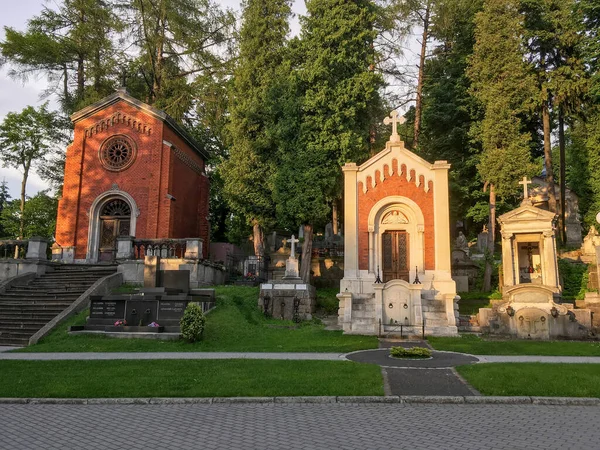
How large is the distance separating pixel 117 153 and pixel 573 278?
77.3ft

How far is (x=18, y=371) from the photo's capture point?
9492 millimetres

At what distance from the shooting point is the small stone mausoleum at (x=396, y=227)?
1834 centimetres

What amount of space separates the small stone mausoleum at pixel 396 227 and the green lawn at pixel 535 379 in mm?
7647

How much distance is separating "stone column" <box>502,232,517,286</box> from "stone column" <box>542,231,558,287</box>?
113 cm

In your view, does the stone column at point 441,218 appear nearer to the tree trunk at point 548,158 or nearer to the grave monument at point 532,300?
the grave monument at point 532,300

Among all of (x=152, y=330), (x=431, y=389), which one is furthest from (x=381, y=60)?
(x=431, y=389)

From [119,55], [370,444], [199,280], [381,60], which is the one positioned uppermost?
[119,55]

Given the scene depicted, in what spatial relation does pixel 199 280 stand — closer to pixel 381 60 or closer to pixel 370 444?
pixel 370 444

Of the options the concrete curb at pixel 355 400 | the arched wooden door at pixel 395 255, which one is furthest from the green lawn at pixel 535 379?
the arched wooden door at pixel 395 255

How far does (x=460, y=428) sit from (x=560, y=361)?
624cm

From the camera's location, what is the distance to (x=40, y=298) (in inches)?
682

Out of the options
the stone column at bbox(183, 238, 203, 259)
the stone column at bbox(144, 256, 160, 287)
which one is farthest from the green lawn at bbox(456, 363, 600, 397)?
Result: the stone column at bbox(183, 238, 203, 259)

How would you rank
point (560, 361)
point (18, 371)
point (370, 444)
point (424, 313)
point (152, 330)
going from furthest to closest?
point (424, 313) < point (152, 330) < point (560, 361) < point (18, 371) < point (370, 444)

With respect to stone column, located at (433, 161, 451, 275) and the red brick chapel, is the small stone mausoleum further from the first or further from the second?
the red brick chapel
